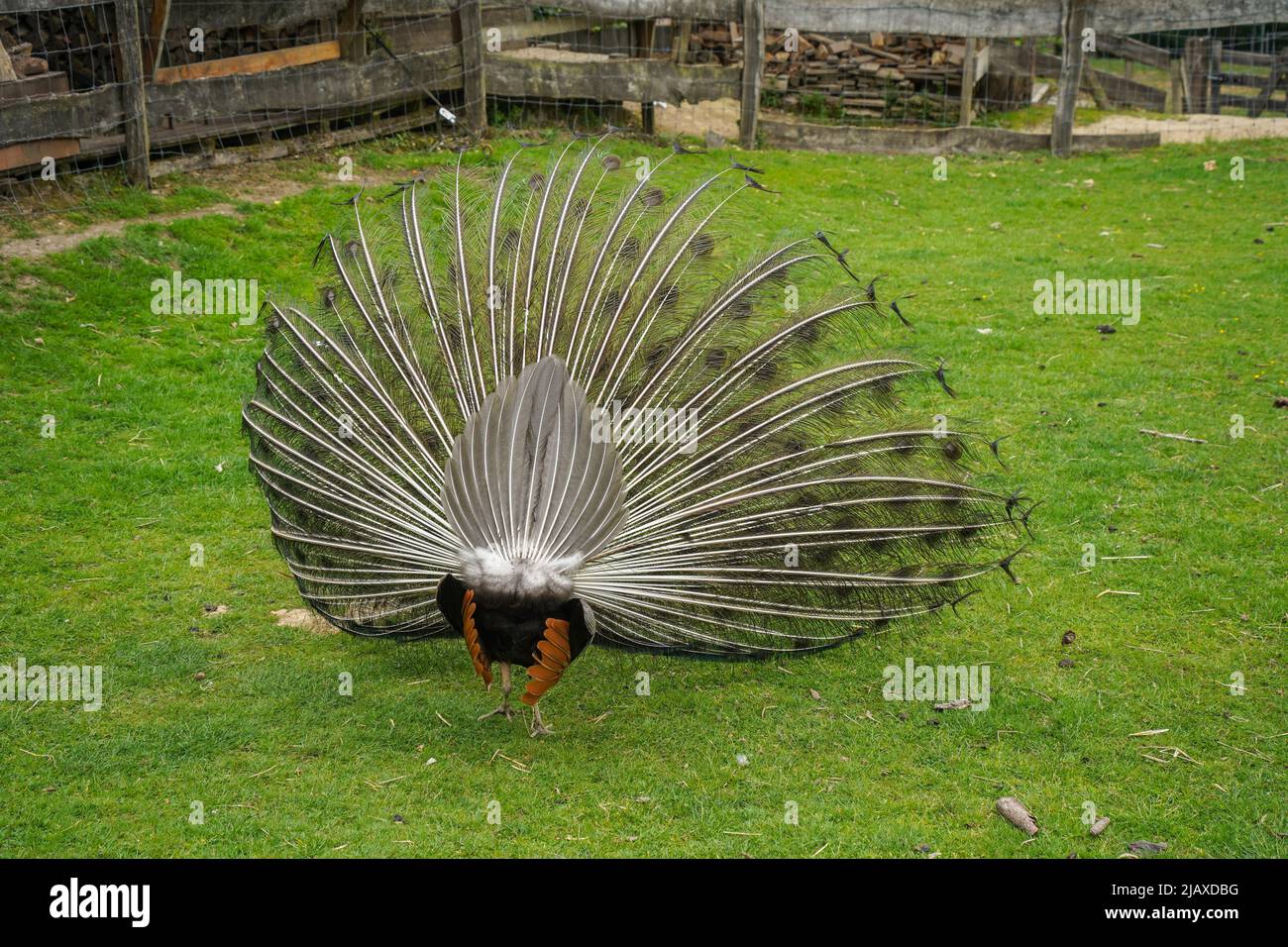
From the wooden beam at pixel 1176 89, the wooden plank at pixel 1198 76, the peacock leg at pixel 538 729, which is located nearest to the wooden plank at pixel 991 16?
the wooden plank at pixel 1198 76

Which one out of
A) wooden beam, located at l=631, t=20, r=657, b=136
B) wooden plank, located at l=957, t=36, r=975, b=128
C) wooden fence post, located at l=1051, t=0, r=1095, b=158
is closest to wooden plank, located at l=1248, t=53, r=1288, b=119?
wooden fence post, located at l=1051, t=0, r=1095, b=158

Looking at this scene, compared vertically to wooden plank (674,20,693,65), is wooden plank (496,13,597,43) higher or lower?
higher

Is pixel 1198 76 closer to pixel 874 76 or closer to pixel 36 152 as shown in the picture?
pixel 874 76

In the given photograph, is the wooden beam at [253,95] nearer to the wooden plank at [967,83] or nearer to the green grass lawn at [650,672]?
the green grass lawn at [650,672]

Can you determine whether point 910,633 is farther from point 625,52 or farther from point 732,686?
point 625,52

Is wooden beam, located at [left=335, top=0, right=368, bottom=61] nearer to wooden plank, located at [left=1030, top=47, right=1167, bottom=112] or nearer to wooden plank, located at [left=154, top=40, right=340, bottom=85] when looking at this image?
wooden plank, located at [left=154, top=40, right=340, bottom=85]

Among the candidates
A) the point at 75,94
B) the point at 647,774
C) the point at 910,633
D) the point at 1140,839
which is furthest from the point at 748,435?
the point at 75,94

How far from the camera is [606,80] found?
1614 cm

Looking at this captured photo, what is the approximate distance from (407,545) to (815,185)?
10407 millimetres

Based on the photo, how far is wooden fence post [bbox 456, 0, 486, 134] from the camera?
50.5 ft

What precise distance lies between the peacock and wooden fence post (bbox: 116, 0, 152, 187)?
6.19 meters

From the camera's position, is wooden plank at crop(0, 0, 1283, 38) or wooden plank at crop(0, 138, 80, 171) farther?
wooden plank at crop(0, 0, 1283, 38)

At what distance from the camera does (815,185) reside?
15375 mm

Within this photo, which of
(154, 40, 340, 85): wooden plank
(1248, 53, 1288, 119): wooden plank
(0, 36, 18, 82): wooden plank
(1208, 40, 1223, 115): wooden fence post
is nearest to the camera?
(0, 36, 18, 82): wooden plank
